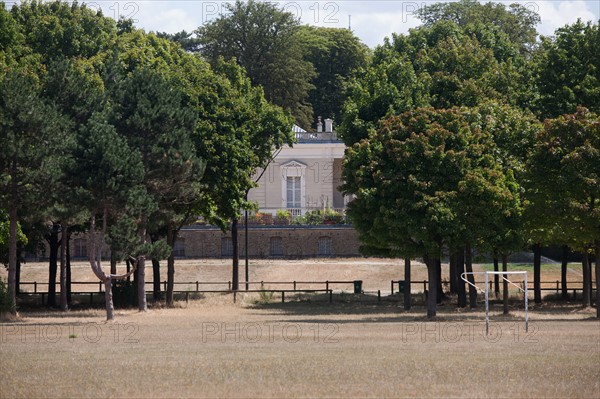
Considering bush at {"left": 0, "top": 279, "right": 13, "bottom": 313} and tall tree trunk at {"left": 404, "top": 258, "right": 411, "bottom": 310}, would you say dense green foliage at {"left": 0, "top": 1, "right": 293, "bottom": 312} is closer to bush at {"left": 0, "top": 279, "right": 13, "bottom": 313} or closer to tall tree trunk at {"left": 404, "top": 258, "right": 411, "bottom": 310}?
bush at {"left": 0, "top": 279, "right": 13, "bottom": 313}

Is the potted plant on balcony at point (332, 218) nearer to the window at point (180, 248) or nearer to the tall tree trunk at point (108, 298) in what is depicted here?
the window at point (180, 248)

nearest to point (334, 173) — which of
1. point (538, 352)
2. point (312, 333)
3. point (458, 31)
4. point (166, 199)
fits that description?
point (458, 31)

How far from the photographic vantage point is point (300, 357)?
30.0m

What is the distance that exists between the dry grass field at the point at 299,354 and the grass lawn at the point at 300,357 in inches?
1.6

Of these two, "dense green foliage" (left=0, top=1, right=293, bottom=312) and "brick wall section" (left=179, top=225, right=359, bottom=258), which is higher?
"dense green foliage" (left=0, top=1, right=293, bottom=312)

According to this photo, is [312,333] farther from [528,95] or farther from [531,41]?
[531,41]

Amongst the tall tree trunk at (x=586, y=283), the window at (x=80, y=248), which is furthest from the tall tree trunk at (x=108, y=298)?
the window at (x=80, y=248)

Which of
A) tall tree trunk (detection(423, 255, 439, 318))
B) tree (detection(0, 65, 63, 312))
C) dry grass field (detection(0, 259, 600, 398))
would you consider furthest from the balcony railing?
tree (detection(0, 65, 63, 312))

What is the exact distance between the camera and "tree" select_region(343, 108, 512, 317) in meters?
47.8

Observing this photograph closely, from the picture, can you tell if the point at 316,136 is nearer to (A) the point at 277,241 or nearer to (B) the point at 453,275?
(A) the point at 277,241

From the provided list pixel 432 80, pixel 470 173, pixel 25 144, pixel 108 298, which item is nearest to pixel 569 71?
pixel 432 80

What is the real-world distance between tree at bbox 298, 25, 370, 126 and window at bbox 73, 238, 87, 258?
3641cm

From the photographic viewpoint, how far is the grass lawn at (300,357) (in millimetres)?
24219

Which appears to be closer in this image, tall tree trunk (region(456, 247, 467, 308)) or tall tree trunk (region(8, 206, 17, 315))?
tall tree trunk (region(8, 206, 17, 315))
